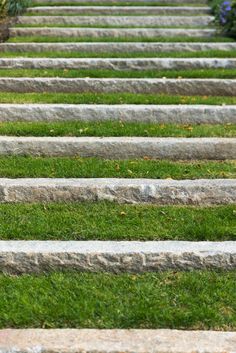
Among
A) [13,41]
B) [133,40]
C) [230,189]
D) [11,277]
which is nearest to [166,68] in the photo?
[133,40]

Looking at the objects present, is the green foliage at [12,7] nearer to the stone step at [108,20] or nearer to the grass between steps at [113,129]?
the stone step at [108,20]

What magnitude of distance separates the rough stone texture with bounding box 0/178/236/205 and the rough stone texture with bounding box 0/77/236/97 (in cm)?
206

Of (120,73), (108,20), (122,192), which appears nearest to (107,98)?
(120,73)

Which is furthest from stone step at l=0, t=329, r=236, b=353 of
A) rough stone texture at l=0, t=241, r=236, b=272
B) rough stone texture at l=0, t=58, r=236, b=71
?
rough stone texture at l=0, t=58, r=236, b=71

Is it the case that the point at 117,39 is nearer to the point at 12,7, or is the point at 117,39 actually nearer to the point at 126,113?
the point at 12,7

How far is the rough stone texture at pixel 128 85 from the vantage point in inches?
251

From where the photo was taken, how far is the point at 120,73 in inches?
264

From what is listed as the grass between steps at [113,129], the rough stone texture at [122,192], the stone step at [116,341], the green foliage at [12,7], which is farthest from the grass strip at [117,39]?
the stone step at [116,341]

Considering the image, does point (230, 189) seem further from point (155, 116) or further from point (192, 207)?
point (155, 116)

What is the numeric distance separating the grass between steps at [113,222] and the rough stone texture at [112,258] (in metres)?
0.18

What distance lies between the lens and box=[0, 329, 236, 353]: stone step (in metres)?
3.17

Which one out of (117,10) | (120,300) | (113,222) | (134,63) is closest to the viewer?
(120,300)

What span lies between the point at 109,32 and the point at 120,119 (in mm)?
2631

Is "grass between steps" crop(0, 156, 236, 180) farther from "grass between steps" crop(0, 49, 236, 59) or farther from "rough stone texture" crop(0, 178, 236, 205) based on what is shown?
"grass between steps" crop(0, 49, 236, 59)
